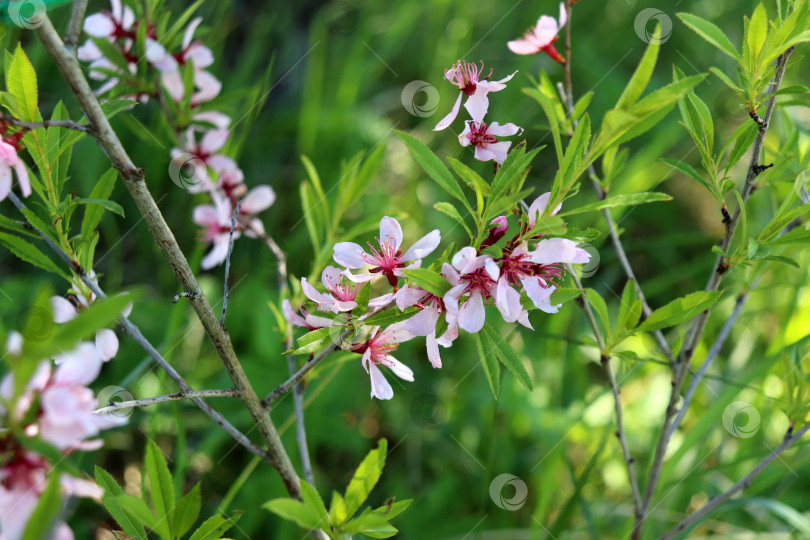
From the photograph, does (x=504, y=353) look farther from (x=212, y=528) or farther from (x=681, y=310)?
(x=212, y=528)

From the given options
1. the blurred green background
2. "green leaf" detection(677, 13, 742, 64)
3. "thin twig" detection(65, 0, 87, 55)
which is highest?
"green leaf" detection(677, 13, 742, 64)

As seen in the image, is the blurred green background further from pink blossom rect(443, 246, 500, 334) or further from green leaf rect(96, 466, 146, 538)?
pink blossom rect(443, 246, 500, 334)

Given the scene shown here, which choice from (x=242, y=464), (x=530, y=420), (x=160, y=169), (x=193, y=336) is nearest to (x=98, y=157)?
Result: (x=160, y=169)

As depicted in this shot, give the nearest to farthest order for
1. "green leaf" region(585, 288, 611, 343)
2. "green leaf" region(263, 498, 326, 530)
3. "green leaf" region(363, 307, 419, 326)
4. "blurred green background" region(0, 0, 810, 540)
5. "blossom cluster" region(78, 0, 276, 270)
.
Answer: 1. "green leaf" region(263, 498, 326, 530)
2. "green leaf" region(363, 307, 419, 326)
3. "green leaf" region(585, 288, 611, 343)
4. "blossom cluster" region(78, 0, 276, 270)
5. "blurred green background" region(0, 0, 810, 540)

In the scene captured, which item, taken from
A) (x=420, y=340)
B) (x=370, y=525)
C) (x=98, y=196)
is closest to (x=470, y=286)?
(x=370, y=525)

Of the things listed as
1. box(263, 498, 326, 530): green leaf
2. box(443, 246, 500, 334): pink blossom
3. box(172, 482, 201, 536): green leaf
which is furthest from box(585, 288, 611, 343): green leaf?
box(172, 482, 201, 536): green leaf

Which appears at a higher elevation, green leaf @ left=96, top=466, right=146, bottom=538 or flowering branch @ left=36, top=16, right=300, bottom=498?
flowering branch @ left=36, top=16, right=300, bottom=498
